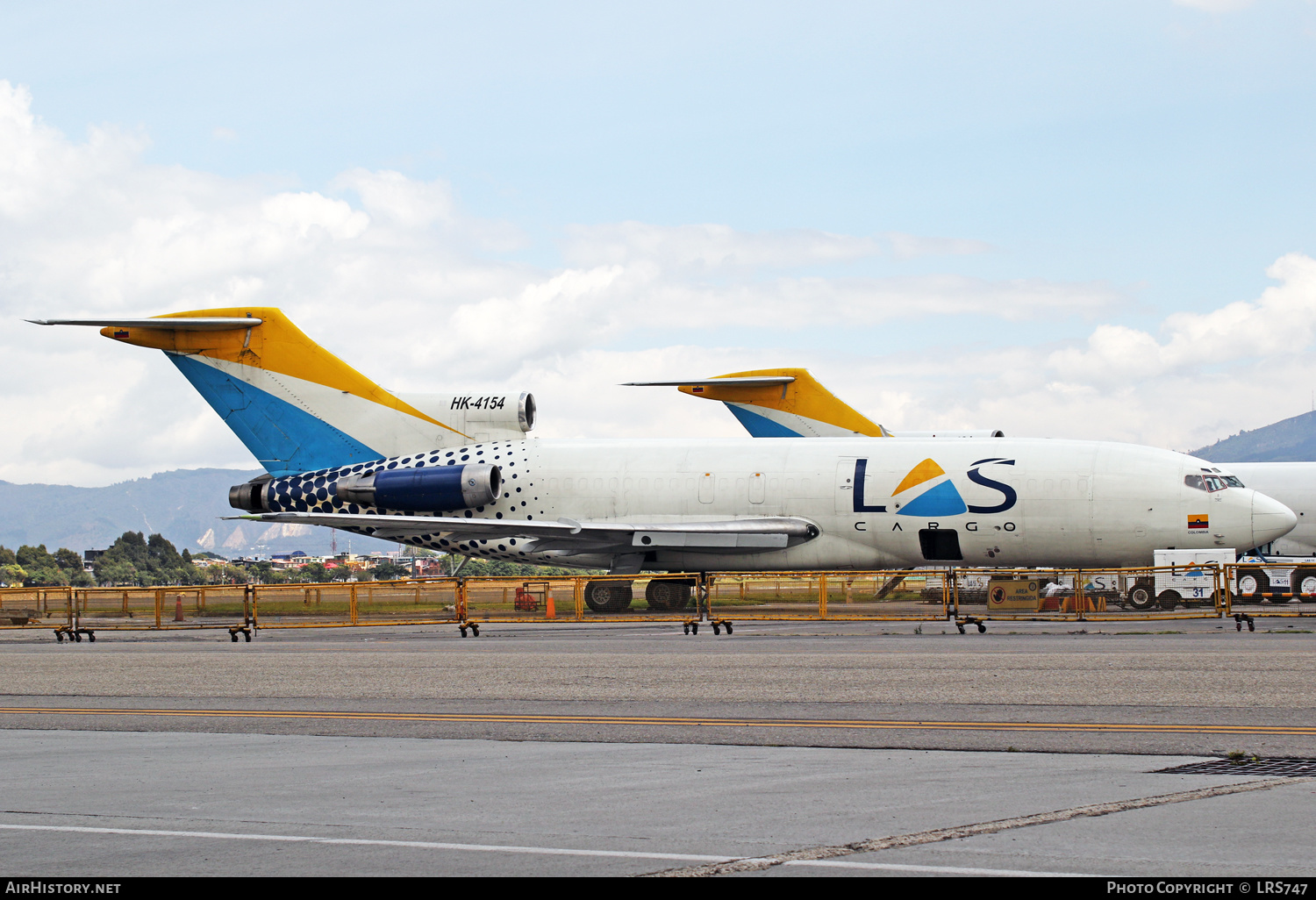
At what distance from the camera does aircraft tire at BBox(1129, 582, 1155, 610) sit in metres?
31.6

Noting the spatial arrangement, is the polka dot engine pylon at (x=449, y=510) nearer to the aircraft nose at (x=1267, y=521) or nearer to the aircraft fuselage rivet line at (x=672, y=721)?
the aircraft nose at (x=1267, y=521)

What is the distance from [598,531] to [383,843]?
104 feet

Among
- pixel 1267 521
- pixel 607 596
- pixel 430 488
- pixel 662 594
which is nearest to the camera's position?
pixel 1267 521

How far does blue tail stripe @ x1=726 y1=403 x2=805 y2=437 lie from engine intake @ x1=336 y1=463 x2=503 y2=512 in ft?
37.9

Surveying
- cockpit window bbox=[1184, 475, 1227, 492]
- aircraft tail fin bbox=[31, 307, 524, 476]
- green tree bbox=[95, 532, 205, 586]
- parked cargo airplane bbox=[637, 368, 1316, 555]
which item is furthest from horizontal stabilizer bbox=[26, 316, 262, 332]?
green tree bbox=[95, 532, 205, 586]


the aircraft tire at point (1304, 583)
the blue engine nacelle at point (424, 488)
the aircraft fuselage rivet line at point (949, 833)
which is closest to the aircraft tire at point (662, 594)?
the blue engine nacelle at point (424, 488)

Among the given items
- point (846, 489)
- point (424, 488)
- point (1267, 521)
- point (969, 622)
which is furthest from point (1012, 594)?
point (424, 488)

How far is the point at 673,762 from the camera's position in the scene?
1040cm

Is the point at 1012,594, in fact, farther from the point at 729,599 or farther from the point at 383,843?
the point at 383,843

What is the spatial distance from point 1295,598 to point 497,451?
2442 cm

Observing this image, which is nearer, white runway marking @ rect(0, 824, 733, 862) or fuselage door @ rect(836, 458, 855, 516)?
white runway marking @ rect(0, 824, 733, 862)

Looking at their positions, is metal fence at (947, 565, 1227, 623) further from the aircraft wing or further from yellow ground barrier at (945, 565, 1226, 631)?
the aircraft wing

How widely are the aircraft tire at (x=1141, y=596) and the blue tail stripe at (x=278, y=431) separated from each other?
75.7 ft

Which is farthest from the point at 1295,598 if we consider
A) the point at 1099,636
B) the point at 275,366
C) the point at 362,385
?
the point at 275,366
